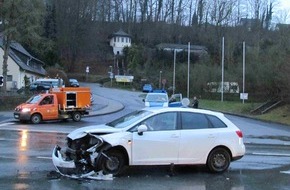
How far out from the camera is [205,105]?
182 ft

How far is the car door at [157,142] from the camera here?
10961 millimetres

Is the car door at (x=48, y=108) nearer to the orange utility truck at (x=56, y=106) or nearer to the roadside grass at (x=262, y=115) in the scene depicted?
the orange utility truck at (x=56, y=106)

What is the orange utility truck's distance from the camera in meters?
29.4

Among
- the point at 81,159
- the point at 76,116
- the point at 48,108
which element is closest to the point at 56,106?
the point at 48,108

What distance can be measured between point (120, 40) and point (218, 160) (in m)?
111

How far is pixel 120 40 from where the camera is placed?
4774 inches

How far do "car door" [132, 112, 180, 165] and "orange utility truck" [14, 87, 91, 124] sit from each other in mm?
19267

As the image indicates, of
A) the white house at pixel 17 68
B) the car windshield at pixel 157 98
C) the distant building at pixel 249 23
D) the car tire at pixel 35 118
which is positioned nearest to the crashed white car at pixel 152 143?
the car tire at pixel 35 118

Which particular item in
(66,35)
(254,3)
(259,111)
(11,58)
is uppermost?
(254,3)

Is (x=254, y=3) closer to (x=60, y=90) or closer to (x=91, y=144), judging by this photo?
Answer: (x=60, y=90)

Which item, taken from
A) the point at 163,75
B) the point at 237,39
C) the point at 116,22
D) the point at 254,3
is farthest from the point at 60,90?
the point at 116,22

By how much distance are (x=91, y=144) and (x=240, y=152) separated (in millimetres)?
3788

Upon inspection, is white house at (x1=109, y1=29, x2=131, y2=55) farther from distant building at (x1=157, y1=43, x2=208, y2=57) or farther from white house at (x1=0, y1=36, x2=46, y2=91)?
white house at (x1=0, y1=36, x2=46, y2=91)

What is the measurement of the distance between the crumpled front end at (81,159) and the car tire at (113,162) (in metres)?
0.17
